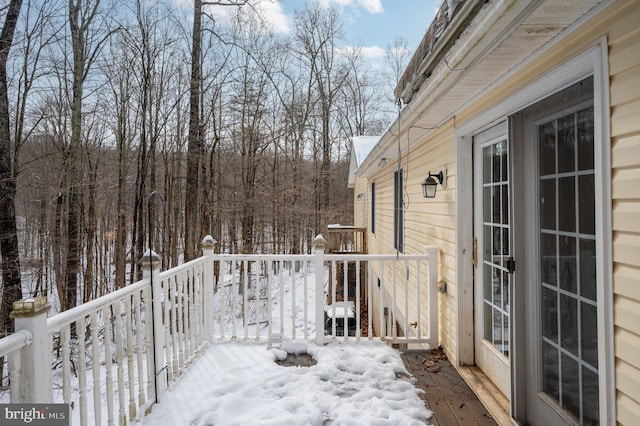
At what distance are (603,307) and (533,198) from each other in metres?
0.88

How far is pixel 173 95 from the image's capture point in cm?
1075

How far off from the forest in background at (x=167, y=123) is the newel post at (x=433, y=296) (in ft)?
9.16

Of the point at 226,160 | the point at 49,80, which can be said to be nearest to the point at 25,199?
the point at 49,80

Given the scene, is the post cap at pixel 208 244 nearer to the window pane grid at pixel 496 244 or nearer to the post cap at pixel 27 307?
the post cap at pixel 27 307

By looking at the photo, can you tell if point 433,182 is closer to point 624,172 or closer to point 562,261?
point 562,261

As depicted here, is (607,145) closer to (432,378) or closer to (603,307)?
(603,307)

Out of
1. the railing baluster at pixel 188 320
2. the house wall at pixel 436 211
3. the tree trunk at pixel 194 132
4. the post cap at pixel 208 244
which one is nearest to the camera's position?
the railing baluster at pixel 188 320

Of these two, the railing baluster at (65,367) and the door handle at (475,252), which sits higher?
the door handle at (475,252)

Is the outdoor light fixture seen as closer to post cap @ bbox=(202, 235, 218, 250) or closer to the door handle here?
the door handle

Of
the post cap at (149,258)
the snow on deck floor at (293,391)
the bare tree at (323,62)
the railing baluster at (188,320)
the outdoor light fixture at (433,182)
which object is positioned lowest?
the snow on deck floor at (293,391)

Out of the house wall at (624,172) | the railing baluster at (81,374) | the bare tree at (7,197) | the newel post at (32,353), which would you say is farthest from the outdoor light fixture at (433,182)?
the bare tree at (7,197)

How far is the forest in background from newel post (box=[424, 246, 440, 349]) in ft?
9.16

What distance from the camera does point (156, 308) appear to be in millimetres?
2695

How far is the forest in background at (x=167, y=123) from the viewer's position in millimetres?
7781
